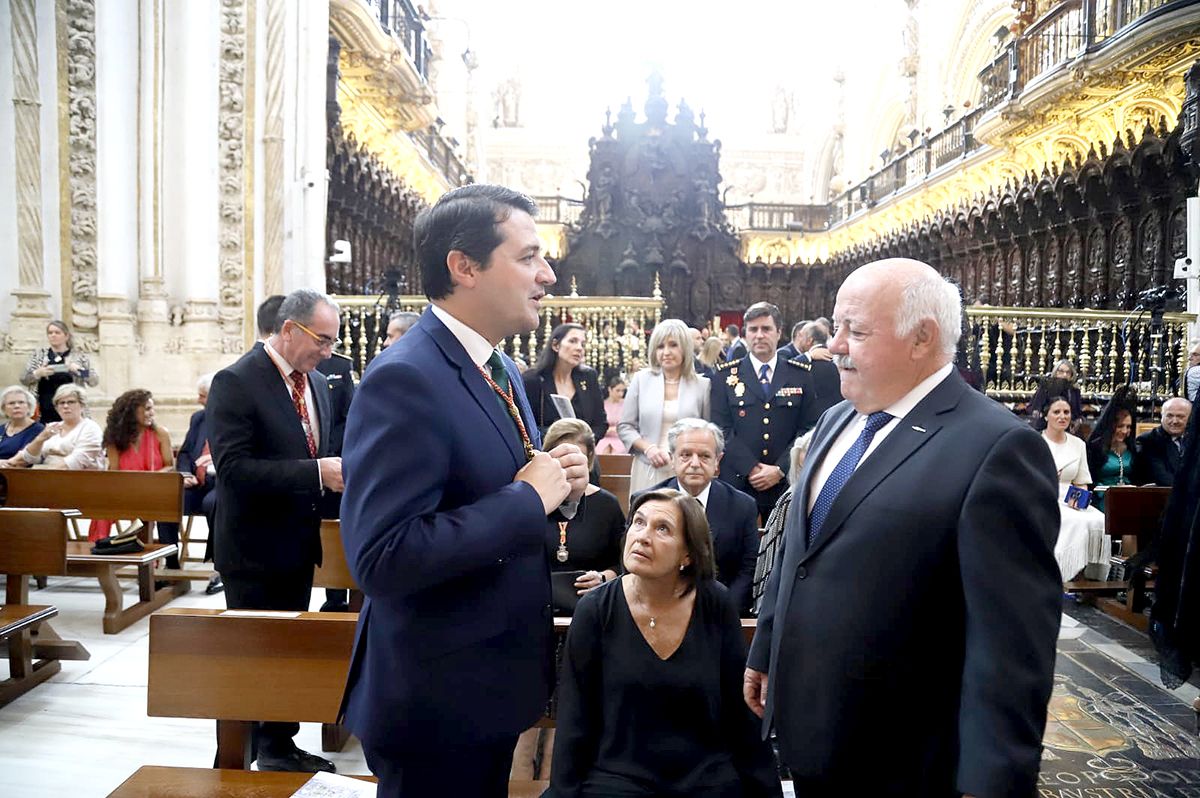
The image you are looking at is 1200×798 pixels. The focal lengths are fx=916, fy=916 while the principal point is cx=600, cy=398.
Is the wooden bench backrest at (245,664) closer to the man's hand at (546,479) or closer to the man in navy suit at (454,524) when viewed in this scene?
the man in navy suit at (454,524)

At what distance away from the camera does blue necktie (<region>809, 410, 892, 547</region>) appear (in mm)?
1888

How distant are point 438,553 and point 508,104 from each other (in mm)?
38709

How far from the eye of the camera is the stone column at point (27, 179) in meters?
7.91

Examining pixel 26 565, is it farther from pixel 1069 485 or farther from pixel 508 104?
pixel 508 104

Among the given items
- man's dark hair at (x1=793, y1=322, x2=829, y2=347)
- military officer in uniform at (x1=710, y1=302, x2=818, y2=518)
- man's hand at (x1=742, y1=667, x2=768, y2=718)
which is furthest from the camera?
man's dark hair at (x1=793, y1=322, x2=829, y2=347)

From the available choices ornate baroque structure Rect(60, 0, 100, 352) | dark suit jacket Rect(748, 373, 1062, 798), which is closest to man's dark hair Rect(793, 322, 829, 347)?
dark suit jacket Rect(748, 373, 1062, 798)

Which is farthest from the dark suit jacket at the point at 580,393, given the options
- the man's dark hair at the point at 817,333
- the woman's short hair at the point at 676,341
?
the man's dark hair at the point at 817,333

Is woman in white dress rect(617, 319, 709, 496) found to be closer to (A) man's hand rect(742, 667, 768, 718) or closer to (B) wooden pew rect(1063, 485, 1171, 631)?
(B) wooden pew rect(1063, 485, 1171, 631)

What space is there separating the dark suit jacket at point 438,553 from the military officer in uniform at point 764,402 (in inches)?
140

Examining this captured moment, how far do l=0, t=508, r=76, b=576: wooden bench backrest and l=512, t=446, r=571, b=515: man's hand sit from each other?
3.37m

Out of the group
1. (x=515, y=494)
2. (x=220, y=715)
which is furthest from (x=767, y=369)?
(x=515, y=494)

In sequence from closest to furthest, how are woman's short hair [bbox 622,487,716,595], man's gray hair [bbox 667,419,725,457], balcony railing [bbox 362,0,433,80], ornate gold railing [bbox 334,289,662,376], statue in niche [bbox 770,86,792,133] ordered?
woman's short hair [bbox 622,487,716,595] < man's gray hair [bbox 667,419,725,457] < ornate gold railing [bbox 334,289,662,376] < balcony railing [bbox 362,0,433,80] < statue in niche [bbox 770,86,792,133]

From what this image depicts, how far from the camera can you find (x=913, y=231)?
21.1 meters

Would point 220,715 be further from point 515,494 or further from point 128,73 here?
point 128,73
